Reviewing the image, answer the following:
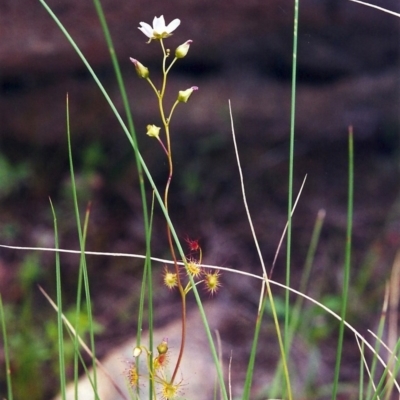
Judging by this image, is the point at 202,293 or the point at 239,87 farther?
the point at 239,87

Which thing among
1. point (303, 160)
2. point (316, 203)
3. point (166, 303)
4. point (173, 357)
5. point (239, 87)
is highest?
point (239, 87)

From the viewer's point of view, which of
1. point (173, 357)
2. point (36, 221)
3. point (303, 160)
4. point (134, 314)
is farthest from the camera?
point (303, 160)

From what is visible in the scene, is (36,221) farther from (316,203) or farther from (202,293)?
(316,203)

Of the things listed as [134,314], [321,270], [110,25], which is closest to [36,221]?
[134,314]

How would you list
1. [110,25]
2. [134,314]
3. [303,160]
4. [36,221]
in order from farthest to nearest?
1. [303,160]
2. [36,221]
3. [134,314]
4. [110,25]

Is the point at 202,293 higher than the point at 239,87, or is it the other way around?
the point at 239,87

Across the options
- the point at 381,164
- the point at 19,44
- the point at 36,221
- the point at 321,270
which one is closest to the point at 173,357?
the point at 321,270

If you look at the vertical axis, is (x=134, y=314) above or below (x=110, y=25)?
below

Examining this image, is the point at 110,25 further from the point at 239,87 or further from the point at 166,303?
the point at 166,303

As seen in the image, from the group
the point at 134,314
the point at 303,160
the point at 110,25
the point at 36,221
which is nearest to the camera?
the point at 110,25
